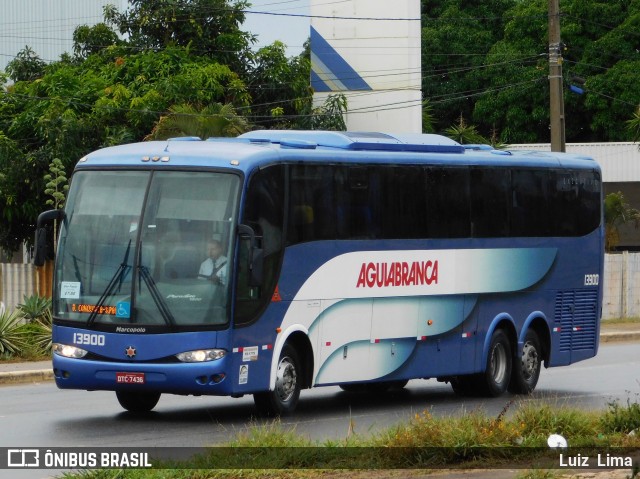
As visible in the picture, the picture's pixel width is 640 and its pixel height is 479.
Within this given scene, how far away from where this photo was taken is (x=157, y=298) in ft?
49.8

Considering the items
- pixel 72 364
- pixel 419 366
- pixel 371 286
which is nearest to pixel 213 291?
pixel 72 364

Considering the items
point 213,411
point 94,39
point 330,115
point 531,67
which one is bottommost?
point 213,411

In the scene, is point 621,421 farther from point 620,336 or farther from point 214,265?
point 620,336

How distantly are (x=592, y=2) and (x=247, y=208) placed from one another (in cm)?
4779

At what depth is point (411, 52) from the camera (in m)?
46.8

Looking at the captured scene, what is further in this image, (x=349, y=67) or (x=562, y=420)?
(x=349, y=67)

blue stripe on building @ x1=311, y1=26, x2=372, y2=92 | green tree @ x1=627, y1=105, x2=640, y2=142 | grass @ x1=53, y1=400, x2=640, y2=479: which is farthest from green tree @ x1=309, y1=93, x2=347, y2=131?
grass @ x1=53, y1=400, x2=640, y2=479

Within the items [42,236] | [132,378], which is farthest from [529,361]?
[42,236]

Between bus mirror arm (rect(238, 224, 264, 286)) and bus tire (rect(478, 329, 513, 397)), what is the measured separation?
5.14 m

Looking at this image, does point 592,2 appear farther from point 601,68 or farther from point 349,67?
point 349,67

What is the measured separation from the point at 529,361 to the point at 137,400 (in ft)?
20.8

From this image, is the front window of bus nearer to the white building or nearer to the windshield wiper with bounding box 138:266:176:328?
the windshield wiper with bounding box 138:266:176:328

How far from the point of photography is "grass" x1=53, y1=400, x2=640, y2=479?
1048 cm

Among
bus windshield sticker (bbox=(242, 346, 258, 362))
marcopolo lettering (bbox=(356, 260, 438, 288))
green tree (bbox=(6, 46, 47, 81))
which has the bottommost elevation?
A: bus windshield sticker (bbox=(242, 346, 258, 362))
